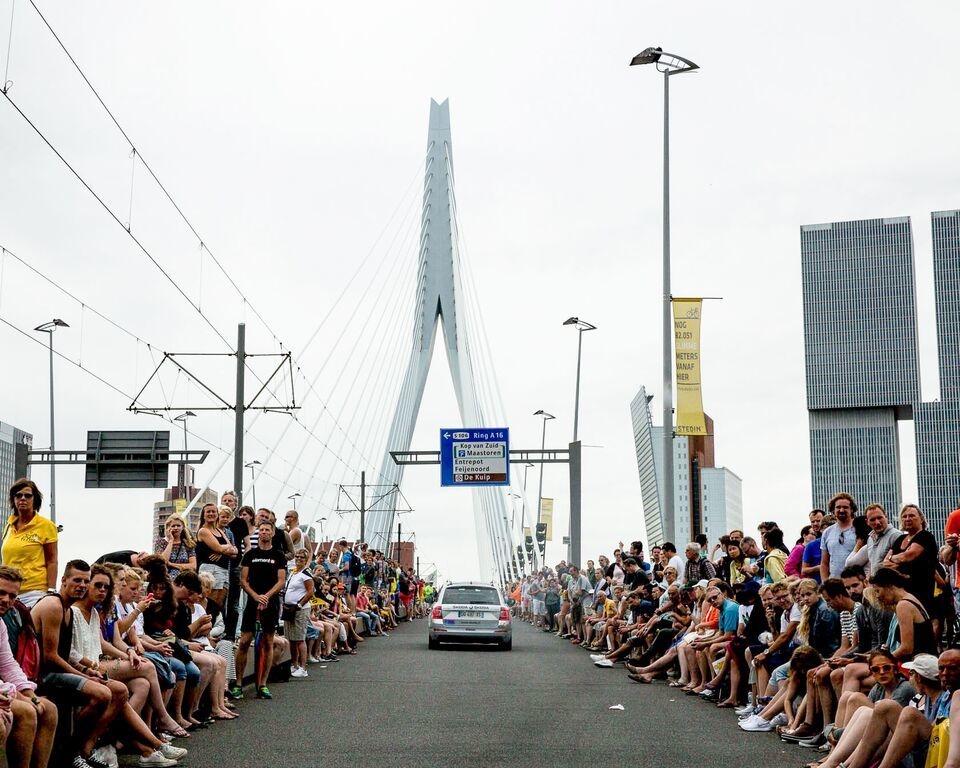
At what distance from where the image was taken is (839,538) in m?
13.9

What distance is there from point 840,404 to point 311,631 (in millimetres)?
149987

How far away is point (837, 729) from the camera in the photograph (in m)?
10.1

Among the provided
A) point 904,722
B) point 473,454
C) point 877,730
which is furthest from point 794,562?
point 473,454

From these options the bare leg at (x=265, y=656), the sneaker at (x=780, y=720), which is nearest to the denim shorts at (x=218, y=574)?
the bare leg at (x=265, y=656)

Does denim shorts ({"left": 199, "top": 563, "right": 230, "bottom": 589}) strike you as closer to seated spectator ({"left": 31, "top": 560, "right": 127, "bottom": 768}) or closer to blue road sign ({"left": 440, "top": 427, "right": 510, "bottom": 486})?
seated spectator ({"left": 31, "top": 560, "right": 127, "bottom": 768})

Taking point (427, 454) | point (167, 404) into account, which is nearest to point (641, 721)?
point (167, 404)

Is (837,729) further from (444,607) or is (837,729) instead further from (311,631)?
(444,607)

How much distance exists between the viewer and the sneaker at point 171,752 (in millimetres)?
9789

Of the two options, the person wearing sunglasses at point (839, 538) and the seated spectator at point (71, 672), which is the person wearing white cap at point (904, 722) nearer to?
the person wearing sunglasses at point (839, 538)

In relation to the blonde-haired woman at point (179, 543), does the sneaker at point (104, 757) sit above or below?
below

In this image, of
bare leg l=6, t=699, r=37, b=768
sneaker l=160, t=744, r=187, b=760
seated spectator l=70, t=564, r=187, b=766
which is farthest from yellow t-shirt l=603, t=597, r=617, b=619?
bare leg l=6, t=699, r=37, b=768

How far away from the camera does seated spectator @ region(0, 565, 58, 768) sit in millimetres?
7922

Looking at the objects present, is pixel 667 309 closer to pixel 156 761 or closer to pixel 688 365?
pixel 688 365

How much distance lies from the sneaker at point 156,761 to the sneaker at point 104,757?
0.24 metres
